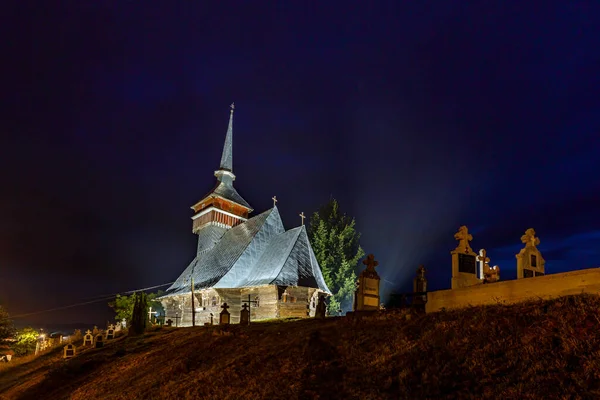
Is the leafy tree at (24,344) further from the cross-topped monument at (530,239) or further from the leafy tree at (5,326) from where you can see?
the cross-topped monument at (530,239)

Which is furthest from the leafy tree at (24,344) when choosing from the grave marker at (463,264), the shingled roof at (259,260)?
the grave marker at (463,264)

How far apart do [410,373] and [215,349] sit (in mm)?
8276

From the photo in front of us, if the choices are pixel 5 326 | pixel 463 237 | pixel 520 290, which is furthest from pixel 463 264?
pixel 5 326

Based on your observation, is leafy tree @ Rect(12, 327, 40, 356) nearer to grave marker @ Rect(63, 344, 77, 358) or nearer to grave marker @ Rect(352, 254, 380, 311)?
grave marker @ Rect(63, 344, 77, 358)

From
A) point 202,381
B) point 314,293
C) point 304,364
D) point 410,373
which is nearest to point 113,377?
point 202,381

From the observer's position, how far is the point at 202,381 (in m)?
11.0

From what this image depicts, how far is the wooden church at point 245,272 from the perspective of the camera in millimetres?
30156

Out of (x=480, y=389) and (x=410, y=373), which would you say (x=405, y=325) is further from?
(x=480, y=389)

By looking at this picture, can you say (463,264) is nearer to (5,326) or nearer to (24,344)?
(5,326)

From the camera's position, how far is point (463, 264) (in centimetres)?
1432

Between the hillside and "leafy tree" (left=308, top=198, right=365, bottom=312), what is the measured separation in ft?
89.2

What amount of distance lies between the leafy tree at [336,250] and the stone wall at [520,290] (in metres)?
27.4

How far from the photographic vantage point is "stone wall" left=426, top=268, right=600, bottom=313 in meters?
9.55

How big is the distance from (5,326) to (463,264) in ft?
121
